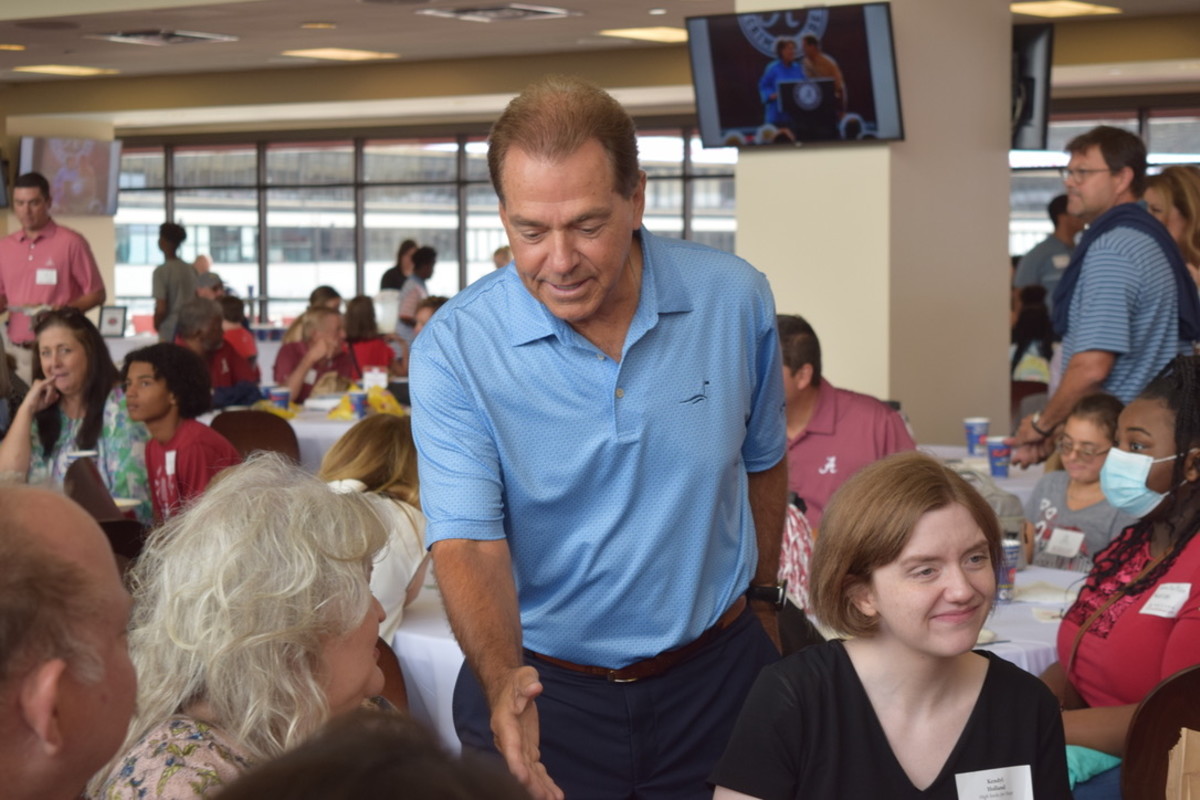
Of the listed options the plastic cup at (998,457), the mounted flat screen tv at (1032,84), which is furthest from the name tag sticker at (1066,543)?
the mounted flat screen tv at (1032,84)

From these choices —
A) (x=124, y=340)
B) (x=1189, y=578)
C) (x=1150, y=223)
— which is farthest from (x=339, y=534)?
Answer: (x=124, y=340)

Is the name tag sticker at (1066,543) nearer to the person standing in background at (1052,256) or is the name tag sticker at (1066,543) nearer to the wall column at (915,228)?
the wall column at (915,228)

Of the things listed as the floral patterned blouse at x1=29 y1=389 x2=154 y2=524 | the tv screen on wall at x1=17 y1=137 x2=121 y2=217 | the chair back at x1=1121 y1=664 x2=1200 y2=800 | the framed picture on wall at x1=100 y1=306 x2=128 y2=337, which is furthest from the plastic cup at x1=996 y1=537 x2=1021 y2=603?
the tv screen on wall at x1=17 y1=137 x2=121 y2=217

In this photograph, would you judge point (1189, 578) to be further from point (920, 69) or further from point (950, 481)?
point (920, 69)

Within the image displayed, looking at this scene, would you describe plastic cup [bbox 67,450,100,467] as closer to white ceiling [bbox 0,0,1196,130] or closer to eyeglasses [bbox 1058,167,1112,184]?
eyeglasses [bbox 1058,167,1112,184]

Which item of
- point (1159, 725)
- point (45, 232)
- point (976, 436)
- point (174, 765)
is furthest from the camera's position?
point (45, 232)

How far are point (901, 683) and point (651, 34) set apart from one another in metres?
10.1

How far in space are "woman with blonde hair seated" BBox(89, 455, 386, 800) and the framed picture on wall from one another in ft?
40.0

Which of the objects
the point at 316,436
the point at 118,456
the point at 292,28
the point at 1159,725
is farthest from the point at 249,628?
the point at 292,28

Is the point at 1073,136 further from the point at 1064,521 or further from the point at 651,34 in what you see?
the point at 1064,521

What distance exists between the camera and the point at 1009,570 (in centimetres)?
340

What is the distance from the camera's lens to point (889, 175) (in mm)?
6340

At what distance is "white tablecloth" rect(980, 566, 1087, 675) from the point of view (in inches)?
118

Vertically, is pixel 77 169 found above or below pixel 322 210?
above
